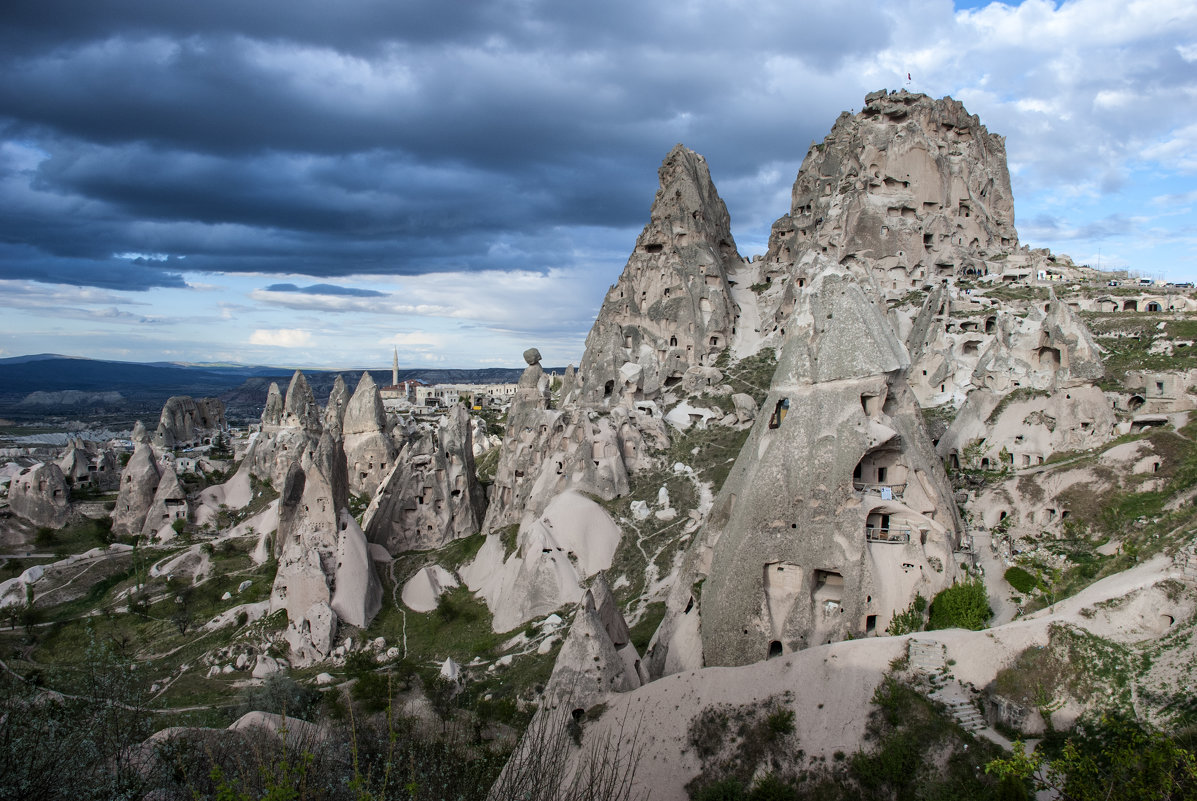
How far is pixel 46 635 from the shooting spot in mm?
34062

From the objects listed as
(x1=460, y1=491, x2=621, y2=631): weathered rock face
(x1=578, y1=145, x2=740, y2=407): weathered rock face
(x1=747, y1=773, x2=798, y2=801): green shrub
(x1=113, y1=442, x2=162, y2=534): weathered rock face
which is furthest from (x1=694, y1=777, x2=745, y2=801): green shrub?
(x1=113, y1=442, x2=162, y2=534): weathered rock face

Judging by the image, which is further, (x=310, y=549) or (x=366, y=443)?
(x=366, y=443)

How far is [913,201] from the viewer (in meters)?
55.9

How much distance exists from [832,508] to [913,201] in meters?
46.1

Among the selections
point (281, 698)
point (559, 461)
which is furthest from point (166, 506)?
point (281, 698)

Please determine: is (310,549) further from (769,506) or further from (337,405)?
(337,405)

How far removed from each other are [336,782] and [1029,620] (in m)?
14.9

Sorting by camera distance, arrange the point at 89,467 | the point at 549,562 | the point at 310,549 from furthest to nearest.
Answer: the point at 89,467
the point at 310,549
the point at 549,562

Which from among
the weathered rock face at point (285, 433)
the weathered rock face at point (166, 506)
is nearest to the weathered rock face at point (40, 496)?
the weathered rock face at point (166, 506)

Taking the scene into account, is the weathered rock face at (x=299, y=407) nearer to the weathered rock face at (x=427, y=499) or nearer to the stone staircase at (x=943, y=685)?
the weathered rock face at (x=427, y=499)

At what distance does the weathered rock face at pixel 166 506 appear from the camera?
4634cm

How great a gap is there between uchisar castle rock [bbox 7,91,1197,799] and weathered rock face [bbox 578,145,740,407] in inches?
11.5

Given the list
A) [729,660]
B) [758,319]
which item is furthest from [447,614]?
[758,319]

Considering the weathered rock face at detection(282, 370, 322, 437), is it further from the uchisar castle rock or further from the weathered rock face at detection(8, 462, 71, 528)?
the weathered rock face at detection(8, 462, 71, 528)
